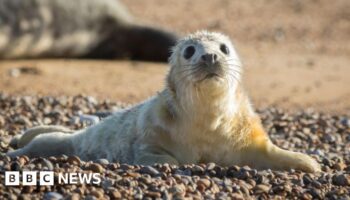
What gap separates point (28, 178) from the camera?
486 centimetres

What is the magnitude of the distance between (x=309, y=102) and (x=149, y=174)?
565cm

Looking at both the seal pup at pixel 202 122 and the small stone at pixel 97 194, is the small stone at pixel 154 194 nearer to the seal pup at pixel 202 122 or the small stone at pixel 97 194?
the small stone at pixel 97 194

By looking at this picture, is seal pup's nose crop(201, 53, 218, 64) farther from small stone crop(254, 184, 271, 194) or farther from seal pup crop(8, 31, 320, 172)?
small stone crop(254, 184, 271, 194)

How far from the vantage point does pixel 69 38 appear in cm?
1331

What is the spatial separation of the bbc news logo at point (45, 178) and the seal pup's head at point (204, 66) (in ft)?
3.61

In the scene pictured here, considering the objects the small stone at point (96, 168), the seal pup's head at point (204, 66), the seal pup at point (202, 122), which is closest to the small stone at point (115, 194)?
the small stone at point (96, 168)

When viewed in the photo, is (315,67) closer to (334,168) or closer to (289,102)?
(289,102)

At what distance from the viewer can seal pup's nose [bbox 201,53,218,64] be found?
581 cm

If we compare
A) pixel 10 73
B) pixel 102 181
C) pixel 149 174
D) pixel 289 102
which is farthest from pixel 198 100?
pixel 10 73

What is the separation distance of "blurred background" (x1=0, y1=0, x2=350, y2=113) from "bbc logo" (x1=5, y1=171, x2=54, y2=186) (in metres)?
4.76

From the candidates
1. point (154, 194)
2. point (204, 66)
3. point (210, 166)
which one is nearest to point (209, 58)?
point (204, 66)

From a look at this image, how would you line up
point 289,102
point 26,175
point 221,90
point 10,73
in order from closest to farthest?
point 26,175, point 221,90, point 289,102, point 10,73

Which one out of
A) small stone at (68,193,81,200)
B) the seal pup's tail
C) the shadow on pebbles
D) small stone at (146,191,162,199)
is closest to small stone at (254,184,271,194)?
the shadow on pebbles

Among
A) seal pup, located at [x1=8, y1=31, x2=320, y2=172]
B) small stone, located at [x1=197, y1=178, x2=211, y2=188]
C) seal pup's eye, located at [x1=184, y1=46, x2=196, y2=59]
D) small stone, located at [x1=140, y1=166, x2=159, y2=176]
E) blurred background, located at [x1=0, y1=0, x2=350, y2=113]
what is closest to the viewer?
small stone, located at [x1=197, y1=178, x2=211, y2=188]
